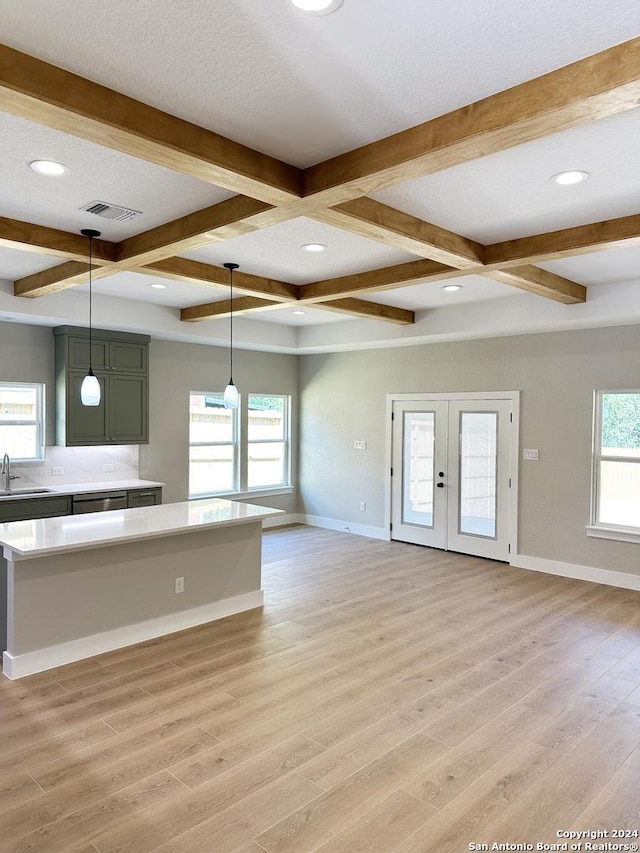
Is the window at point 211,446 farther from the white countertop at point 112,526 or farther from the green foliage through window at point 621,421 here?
the green foliage through window at point 621,421

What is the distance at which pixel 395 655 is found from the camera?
3.88 m

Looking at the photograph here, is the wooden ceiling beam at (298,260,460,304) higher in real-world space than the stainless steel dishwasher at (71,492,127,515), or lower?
higher

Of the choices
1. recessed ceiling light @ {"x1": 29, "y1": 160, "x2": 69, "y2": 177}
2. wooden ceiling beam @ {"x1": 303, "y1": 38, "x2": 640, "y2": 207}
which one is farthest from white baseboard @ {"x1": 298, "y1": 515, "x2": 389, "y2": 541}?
recessed ceiling light @ {"x1": 29, "y1": 160, "x2": 69, "y2": 177}

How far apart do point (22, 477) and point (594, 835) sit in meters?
5.52

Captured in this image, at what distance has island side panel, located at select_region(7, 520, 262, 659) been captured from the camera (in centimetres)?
355

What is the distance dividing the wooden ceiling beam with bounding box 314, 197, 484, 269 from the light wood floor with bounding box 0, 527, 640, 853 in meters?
2.65

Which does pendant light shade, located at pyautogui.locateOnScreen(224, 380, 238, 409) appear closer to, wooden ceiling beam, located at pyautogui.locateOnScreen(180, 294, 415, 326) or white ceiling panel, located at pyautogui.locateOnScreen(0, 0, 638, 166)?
wooden ceiling beam, located at pyautogui.locateOnScreen(180, 294, 415, 326)

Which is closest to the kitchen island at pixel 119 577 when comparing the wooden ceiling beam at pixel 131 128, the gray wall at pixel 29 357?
the gray wall at pixel 29 357

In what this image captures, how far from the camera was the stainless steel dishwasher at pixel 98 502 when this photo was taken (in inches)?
220

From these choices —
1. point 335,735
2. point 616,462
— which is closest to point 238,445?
point 616,462

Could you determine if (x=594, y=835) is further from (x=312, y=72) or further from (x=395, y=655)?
(x=312, y=72)

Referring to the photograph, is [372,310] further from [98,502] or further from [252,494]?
[98,502]

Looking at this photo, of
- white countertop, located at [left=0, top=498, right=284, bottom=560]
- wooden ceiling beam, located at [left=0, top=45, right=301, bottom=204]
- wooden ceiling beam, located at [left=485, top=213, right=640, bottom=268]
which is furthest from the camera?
white countertop, located at [left=0, top=498, right=284, bottom=560]

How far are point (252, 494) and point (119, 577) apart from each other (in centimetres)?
404
